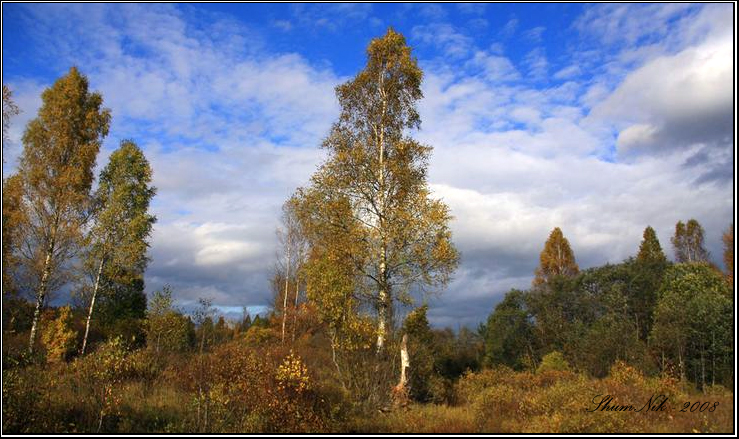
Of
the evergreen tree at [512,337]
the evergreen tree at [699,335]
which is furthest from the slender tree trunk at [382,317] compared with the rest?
the evergreen tree at [512,337]

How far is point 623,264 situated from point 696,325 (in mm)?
12691

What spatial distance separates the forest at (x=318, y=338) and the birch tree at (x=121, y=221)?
77mm

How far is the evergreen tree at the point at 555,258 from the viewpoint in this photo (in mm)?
56969

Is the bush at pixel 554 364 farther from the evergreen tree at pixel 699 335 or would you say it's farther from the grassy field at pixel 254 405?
the grassy field at pixel 254 405

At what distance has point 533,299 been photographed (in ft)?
124

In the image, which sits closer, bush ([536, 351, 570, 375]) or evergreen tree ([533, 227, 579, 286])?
bush ([536, 351, 570, 375])

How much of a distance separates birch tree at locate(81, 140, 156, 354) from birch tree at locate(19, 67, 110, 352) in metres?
2.08

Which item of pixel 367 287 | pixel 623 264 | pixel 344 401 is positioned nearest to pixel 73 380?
pixel 344 401

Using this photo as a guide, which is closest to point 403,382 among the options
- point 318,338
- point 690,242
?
point 318,338

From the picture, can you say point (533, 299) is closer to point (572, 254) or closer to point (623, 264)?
point (623, 264)

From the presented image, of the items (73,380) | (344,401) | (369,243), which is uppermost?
(369,243)

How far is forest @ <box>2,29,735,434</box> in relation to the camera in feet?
32.0

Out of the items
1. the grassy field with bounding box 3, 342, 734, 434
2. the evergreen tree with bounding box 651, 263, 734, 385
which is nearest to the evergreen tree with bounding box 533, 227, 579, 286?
the evergreen tree with bounding box 651, 263, 734, 385

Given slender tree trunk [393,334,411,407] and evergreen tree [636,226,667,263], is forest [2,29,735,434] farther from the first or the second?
evergreen tree [636,226,667,263]
